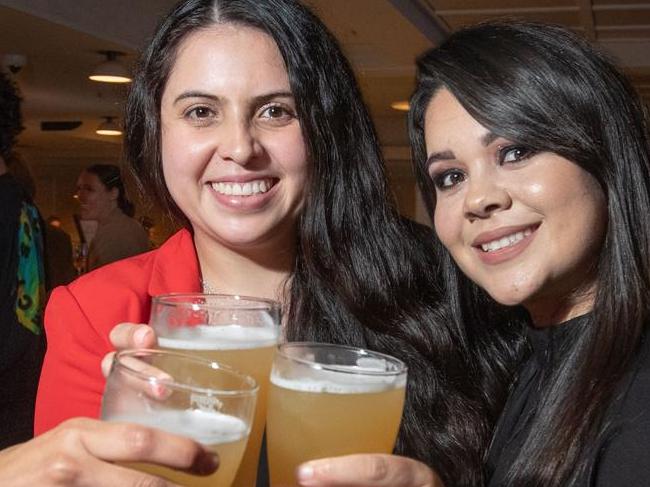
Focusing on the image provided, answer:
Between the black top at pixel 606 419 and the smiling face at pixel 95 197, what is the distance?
4320mm

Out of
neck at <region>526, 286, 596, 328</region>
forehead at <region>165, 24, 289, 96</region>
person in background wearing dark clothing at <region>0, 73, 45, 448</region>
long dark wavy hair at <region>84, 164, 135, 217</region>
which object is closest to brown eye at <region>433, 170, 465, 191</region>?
neck at <region>526, 286, 596, 328</region>

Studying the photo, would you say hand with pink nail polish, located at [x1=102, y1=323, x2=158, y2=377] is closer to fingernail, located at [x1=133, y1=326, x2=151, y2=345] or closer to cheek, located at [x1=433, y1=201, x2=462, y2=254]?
fingernail, located at [x1=133, y1=326, x2=151, y2=345]

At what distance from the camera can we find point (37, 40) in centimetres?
625

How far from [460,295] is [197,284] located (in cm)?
54

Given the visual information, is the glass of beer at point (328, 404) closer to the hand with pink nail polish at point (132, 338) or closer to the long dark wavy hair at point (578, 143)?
the hand with pink nail polish at point (132, 338)

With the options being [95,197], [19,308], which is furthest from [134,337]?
[95,197]

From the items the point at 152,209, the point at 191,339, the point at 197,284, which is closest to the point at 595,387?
the point at 191,339

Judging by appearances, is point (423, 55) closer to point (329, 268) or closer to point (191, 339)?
point (329, 268)

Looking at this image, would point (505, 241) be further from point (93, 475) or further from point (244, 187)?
point (93, 475)

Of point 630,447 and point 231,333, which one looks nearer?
point 231,333

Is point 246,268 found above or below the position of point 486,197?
below

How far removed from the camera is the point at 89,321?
1.61 meters

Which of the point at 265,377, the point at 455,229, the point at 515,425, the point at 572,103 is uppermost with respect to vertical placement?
the point at 572,103

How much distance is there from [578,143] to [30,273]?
1.88 m
